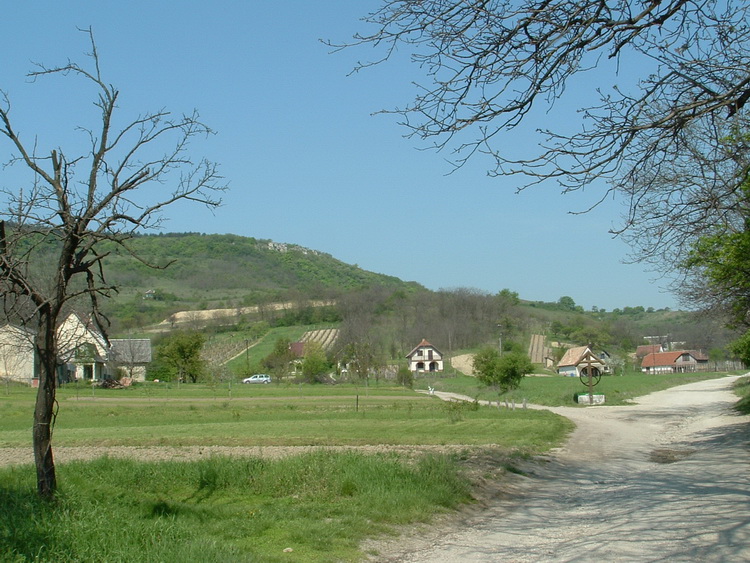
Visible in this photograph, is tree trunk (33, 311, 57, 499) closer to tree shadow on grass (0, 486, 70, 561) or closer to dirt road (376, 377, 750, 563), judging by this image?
tree shadow on grass (0, 486, 70, 561)

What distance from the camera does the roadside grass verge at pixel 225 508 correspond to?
21.2ft

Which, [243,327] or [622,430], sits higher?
[243,327]

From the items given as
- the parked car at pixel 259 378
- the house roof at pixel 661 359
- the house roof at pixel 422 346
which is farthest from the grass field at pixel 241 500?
the house roof at pixel 661 359

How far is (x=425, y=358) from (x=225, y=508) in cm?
10645

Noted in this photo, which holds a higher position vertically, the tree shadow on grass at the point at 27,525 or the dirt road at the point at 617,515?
the tree shadow on grass at the point at 27,525

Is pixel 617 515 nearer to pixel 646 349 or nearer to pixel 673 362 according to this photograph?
pixel 673 362

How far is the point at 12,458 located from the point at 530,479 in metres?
13.9

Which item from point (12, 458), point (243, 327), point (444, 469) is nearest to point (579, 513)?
point (444, 469)

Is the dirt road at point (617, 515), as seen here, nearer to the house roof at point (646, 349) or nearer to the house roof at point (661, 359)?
the house roof at point (661, 359)

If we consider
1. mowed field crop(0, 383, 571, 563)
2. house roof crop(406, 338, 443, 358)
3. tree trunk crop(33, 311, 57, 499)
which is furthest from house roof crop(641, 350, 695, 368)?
tree trunk crop(33, 311, 57, 499)

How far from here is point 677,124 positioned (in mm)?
7629

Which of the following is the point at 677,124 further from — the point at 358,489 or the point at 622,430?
the point at 622,430

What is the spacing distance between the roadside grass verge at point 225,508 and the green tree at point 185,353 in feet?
210

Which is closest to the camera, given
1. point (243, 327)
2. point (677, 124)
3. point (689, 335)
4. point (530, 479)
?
point (677, 124)
